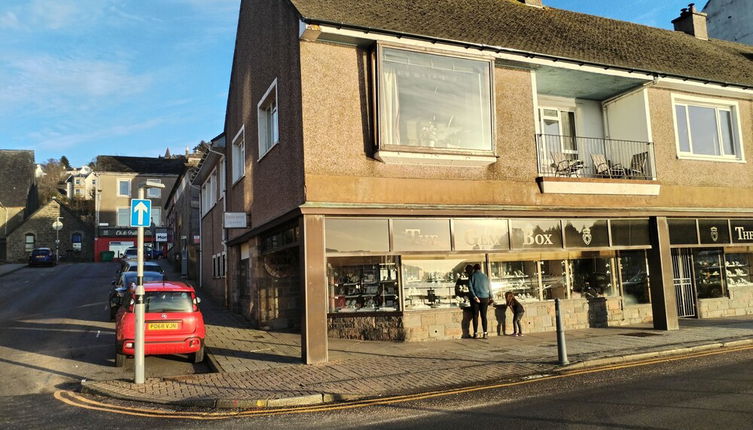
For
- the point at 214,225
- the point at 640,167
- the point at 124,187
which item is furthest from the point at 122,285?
the point at 124,187

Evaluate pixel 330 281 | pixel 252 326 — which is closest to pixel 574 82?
pixel 330 281

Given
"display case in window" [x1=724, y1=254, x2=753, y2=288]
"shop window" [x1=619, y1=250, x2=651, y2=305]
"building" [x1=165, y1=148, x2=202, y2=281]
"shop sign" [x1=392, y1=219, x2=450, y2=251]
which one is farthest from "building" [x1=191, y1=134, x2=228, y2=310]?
"display case in window" [x1=724, y1=254, x2=753, y2=288]

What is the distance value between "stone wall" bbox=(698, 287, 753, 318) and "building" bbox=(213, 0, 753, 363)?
6 centimetres

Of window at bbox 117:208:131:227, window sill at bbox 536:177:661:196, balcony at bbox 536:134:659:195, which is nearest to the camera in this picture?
window sill at bbox 536:177:661:196

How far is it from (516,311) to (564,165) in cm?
408

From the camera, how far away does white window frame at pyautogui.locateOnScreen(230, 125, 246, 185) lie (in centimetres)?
1730

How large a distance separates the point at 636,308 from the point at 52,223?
182 feet

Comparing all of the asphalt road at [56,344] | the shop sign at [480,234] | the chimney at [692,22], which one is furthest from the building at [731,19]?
the asphalt road at [56,344]

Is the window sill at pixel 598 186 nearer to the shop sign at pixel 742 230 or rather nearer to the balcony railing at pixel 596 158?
the balcony railing at pixel 596 158

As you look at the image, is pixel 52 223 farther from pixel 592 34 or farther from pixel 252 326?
pixel 592 34

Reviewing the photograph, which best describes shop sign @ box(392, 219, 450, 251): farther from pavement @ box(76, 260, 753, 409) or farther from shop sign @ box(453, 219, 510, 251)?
pavement @ box(76, 260, 753, 409)

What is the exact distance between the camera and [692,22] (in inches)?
795

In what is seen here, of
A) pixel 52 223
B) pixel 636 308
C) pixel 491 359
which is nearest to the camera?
pixel 491 359

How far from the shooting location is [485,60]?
1198 centimetres
